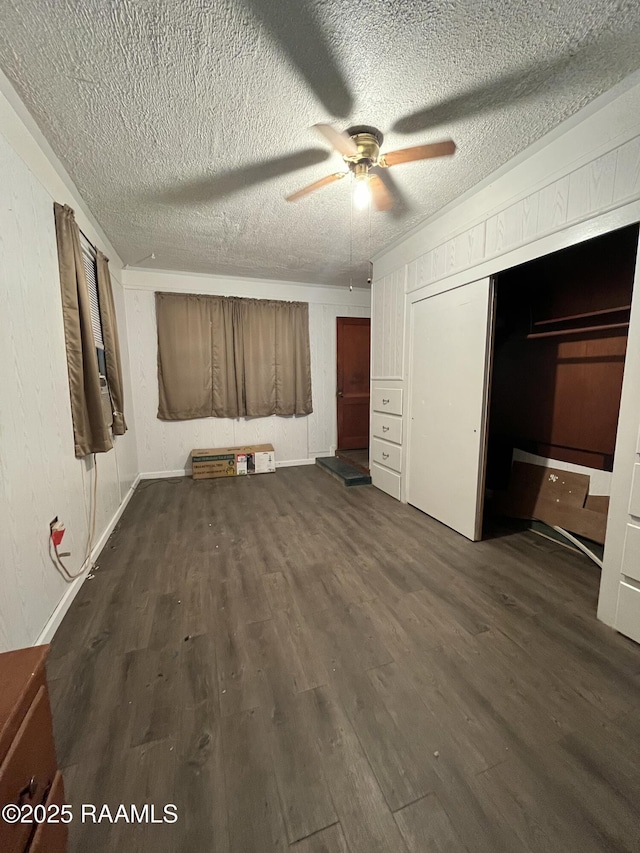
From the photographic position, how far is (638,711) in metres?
1.21

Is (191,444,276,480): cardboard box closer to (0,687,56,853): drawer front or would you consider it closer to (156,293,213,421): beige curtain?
(156,293,213,421): beige curtain

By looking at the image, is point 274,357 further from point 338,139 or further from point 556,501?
point 556,501

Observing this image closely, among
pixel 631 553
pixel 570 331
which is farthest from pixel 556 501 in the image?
pixel 570 331

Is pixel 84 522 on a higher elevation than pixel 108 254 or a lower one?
lower

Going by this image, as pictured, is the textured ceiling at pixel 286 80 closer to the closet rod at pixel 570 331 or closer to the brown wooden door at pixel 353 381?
the closet rod at pixel 570 331

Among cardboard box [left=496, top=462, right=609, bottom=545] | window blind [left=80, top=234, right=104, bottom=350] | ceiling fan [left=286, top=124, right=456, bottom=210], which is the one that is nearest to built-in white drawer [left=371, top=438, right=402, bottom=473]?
cardboard box [left=496, top=462, right=609, bottom=545]

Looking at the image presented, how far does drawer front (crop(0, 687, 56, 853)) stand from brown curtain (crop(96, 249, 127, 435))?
253 centimetres

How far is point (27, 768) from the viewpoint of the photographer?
589 mm

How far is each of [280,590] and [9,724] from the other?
1.49 meters

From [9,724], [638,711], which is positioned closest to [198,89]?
[9,724]

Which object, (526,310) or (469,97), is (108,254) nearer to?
(469,97)

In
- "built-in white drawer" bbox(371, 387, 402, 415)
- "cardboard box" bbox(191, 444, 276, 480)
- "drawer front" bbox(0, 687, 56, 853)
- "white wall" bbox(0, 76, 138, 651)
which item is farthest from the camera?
"cardboard box" bbox(191, 444, 276, 480)

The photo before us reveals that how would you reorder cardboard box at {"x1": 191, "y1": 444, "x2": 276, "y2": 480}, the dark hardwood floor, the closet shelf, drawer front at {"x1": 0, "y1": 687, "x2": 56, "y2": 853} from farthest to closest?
1. cardboard box at {"x1": 191, "y1": 444, "x2": 276, "y2": 480}
2. the closet shelf
3. the dark hardwood floor
4. drawer front at {"x1": 0, "y1": 687, "x2": 56, "y2": 853}

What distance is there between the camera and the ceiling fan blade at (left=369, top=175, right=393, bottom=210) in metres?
2.04
